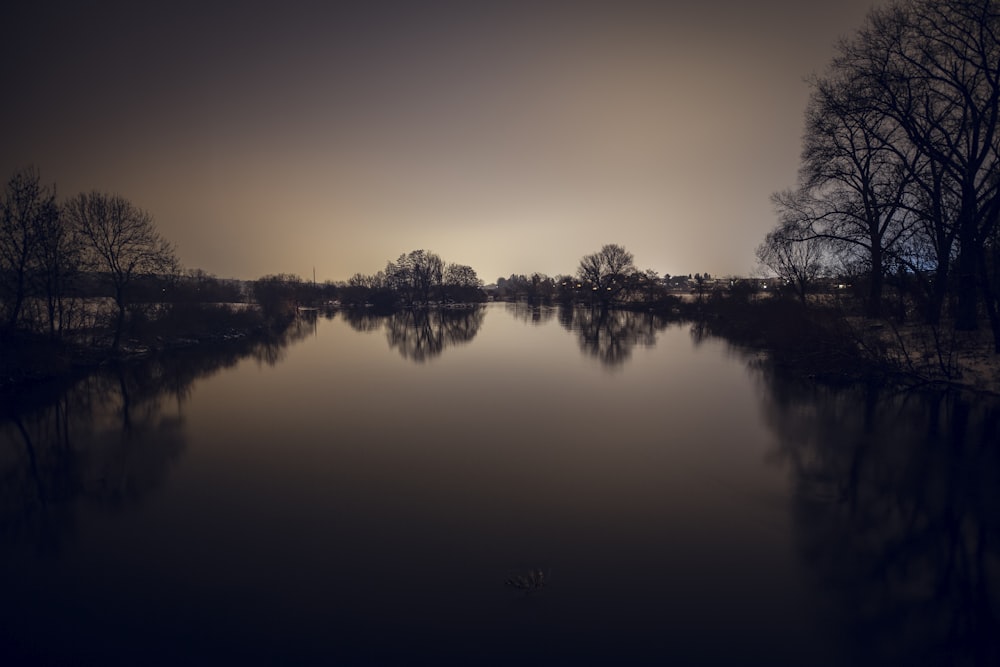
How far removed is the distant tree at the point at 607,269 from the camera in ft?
294

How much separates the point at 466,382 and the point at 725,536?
11720mm

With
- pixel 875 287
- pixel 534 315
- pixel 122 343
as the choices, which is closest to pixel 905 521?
pixel 875 287

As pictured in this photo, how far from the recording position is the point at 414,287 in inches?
3748

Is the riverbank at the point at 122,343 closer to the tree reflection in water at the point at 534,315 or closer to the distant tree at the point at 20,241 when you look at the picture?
the distant tree at the point at 20,241

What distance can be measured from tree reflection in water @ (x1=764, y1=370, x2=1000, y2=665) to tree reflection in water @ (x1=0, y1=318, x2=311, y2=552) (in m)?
10.2

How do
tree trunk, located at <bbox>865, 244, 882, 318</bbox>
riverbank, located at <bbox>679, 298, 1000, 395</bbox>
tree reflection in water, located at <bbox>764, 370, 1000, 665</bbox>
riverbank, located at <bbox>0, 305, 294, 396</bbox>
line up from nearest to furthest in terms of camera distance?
1. tree reflection in water, located at <bbox>764, 370, 1000, 665</bbox>
2. riverbank, located at <bbox>679, 298, 1000, 395</bbox>
3. riverbank, located at <bbox>0, 305, 294, 396</bbox>
4. tree trunk, located at <bbox>865, 244, 882, 318</bbox>

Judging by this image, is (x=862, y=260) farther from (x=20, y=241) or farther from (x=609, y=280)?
(x=609, y=280)

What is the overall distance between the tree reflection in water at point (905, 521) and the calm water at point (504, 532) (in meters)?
0.04

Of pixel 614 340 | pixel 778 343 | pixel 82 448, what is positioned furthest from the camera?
pixel 614 340

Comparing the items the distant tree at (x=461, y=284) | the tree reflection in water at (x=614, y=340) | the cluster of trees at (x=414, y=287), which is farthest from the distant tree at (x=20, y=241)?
the distant tree at (x=461, y=284)

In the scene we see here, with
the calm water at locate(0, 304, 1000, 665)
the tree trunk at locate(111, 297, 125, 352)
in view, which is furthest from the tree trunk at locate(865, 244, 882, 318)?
the tree trunk at locate(111, 297, 125, 352)

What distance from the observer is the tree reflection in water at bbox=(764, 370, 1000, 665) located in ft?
13.6

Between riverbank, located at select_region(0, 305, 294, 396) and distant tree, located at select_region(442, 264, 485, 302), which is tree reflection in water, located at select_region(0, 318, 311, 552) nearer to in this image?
riverbank, located at select_region(0, 305, 294, 396)

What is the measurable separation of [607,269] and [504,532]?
307ft
